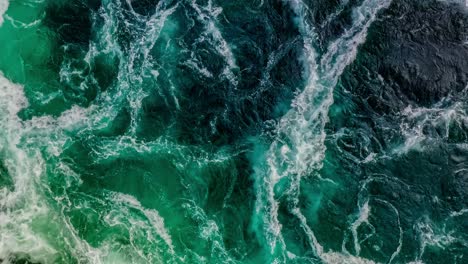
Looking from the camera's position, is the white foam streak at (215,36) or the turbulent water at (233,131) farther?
the white foam streak at (215,36)

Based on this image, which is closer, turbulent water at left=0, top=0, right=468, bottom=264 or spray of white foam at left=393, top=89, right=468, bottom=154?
turbulent water at left=0, top=0, right=468, bottom=264

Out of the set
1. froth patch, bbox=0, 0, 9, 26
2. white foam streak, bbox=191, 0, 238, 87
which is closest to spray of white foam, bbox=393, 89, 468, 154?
white foam streak, bbox=191, 0, 238, 87

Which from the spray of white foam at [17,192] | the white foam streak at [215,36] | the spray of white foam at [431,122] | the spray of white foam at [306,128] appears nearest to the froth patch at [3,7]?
the spray of white foam at [17,192]

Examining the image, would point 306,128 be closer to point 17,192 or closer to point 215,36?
point 215,36

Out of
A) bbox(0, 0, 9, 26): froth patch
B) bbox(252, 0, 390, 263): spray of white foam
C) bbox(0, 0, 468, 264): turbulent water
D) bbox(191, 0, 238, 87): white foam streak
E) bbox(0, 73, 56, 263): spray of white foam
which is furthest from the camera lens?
bbox(0, 0, 9, 26): froth patch

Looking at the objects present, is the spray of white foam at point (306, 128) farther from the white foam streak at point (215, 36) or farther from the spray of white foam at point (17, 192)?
the spray of white foam at point (17, 192)

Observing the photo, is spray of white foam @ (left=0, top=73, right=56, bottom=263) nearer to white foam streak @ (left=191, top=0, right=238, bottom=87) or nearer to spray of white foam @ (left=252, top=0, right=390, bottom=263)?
white foam streak @ (left=191, top=0, right=238, bottom=87)

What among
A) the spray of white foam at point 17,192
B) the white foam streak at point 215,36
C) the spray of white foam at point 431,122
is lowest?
the spray of white foam at point 17,192
